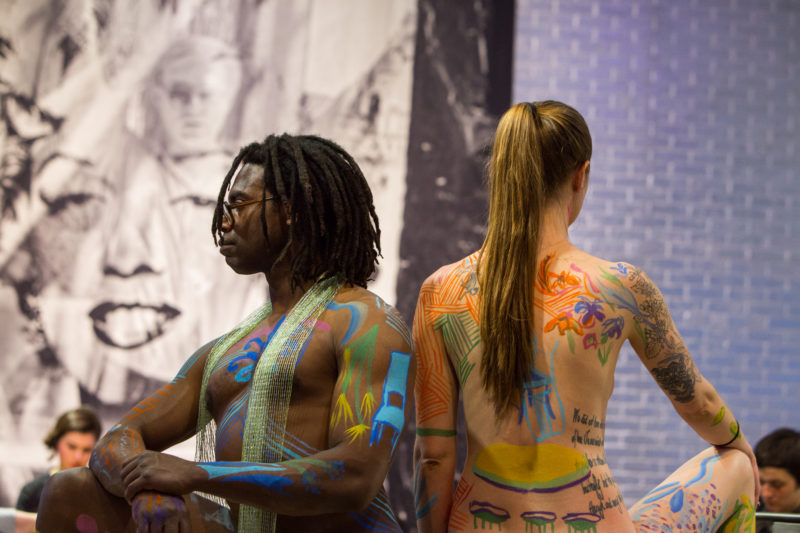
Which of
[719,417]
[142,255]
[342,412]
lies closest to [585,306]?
[719,417]

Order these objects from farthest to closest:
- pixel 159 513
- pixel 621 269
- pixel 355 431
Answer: pixel 621 269, pixel 355 431, pixel 159 513

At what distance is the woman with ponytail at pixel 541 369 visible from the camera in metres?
1.73

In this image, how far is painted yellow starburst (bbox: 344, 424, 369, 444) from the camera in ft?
4.88

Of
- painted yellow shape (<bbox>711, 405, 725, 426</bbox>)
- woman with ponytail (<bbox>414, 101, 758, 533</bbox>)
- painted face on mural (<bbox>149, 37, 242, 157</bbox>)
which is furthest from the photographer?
painted face on mural (<bbox>149, 37, 242, 157</bbox>)

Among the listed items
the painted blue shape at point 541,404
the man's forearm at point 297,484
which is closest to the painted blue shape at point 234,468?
the man's forearm at point 297,484

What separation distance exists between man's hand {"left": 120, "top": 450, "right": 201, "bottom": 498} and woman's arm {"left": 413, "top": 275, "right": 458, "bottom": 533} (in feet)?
2.02

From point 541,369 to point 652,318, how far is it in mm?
284

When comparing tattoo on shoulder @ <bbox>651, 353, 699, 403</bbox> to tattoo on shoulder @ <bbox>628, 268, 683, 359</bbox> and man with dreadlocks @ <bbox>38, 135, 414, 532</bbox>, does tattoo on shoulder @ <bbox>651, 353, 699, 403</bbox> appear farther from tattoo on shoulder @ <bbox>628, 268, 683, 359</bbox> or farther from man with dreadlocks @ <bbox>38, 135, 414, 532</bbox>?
man with dreadlocks @ <bbox>38, 135, 414, 532</bbox>

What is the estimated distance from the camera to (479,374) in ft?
5.95

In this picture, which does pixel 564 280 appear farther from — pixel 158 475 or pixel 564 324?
pixel 158 475

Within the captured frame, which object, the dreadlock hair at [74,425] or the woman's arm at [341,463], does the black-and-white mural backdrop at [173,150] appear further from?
the woman's arm at [341,463]

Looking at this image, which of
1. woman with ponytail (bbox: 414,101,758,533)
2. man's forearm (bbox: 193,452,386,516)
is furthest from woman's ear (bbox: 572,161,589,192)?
man's forearm (bbox: 193,452,386,516)

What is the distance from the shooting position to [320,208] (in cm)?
182

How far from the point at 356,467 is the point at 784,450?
2571 millimetres
